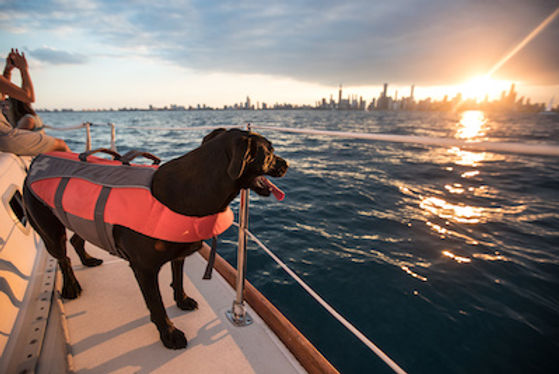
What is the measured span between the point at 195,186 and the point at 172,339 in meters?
1.04

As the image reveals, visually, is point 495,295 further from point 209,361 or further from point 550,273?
point 209,361

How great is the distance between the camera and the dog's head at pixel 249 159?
1.23 meters

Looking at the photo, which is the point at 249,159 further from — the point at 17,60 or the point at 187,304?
the point at 17,60

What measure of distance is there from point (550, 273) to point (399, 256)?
206cm

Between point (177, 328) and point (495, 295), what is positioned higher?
point (177, 328)

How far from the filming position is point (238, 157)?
123 cm

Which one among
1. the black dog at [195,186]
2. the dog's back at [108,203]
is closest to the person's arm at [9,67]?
the dog's back at [108,203]

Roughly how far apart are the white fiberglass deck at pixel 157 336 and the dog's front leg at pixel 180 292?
0.05 meters

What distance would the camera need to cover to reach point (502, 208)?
5.69 meters

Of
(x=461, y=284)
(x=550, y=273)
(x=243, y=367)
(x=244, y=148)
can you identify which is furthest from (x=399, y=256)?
(x=244, y=148)

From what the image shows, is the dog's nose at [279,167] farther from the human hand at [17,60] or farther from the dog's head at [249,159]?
the human hand at [17,60]

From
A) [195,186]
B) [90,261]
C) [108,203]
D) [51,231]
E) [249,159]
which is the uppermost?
[249,159]

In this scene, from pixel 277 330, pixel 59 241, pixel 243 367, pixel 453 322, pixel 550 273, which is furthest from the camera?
pixel 550 273

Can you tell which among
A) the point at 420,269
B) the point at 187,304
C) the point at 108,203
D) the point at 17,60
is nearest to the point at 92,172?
the point at 108,203
